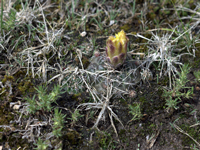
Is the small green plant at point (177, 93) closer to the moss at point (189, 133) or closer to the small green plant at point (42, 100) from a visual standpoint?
the moss at point (189, 133)

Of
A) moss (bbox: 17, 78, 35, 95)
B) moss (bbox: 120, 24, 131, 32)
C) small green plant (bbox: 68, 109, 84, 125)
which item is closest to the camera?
small green plant (bbox: 68, 109, 84, 125)

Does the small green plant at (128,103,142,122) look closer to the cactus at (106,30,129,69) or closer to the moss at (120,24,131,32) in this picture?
the cactus at (106,30,129,69)

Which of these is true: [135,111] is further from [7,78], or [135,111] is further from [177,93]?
[7,78]

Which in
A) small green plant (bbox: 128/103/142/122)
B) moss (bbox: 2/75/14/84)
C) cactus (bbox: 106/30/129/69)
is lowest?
small green plant (bbox: 128/103/142/122)

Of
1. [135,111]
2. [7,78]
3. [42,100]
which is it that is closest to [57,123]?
[42,100]

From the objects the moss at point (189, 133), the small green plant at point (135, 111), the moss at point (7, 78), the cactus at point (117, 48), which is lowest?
the moss at point (189, 133)

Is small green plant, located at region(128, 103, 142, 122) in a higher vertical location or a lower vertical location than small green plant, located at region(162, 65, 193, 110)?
lower

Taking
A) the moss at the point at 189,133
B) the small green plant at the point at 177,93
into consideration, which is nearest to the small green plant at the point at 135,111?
the small green plant at the point at 177,93

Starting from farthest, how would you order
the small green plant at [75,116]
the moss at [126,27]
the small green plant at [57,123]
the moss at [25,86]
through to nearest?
1. the moss at [126,27]
2. the moss at [25,86]
3. the small green plant at [75,116]
4. the small green plant at [57,123]

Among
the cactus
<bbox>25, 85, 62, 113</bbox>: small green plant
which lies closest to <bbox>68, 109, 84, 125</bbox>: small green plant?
<bbox>25, 85, 62, 113</bbox>: small green plant

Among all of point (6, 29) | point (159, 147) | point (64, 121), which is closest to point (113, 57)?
point (64, 121)
